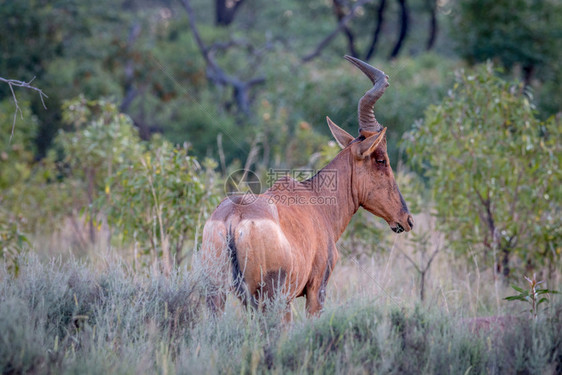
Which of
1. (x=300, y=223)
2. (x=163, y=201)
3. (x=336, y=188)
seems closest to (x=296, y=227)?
(x=300, y=223)

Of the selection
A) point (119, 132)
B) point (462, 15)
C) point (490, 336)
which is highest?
point (462, 15)

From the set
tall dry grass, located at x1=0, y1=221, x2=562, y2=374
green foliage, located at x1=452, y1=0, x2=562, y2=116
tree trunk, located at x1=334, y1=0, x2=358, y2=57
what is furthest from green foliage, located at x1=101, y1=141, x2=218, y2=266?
tree trunk, located at x1=334, y1=0, x2=358, y2=57

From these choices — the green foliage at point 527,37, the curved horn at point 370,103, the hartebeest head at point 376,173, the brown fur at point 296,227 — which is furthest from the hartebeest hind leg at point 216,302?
the green foliage at point 527,37

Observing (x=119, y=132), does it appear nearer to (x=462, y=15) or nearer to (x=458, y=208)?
(x=458, y=208)

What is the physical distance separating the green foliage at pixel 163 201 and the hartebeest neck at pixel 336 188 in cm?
186

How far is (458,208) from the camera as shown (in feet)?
25.9

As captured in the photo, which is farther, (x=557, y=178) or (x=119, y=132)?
(x=119, y=132)

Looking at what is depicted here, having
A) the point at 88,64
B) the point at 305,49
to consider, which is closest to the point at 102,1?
the point at 88,64

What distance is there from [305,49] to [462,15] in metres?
7.91

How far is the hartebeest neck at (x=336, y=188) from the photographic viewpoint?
5656 millimetres

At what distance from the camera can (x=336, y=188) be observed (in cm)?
570

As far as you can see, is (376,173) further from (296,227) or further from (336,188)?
(296,227)

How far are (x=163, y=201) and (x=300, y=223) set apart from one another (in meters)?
2.65

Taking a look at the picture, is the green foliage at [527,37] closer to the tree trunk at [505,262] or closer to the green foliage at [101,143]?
the tree trunk at [505,262]
